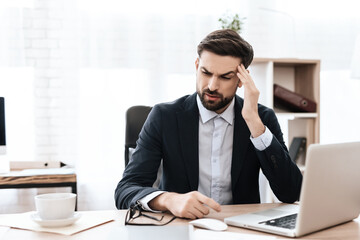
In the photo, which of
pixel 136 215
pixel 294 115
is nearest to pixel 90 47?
pixel 294 115

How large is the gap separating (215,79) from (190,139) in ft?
0.78

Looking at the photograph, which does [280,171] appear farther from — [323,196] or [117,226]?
[117,226]

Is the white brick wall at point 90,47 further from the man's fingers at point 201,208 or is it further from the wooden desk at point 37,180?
the man's fingers at point 201,208

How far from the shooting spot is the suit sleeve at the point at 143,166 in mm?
1396

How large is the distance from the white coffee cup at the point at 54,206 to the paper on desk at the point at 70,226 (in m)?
0.03

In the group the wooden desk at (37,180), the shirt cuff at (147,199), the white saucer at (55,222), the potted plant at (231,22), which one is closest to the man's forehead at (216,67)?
the shirt cuff at (147,199)

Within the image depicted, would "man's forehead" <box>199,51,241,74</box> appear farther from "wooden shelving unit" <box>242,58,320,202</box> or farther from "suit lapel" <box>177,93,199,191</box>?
"wooden shelving unit" <box>242,58,320,202</box>

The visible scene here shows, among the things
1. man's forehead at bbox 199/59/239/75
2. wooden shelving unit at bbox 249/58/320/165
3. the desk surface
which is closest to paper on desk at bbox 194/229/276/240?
the desk surface

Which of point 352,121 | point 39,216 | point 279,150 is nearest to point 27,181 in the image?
point 39,216

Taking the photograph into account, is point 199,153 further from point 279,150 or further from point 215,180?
point 279,150

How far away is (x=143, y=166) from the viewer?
60.0 inches

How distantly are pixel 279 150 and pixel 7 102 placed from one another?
2026 millimetres

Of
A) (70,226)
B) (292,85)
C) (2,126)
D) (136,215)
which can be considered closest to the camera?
(70,226)

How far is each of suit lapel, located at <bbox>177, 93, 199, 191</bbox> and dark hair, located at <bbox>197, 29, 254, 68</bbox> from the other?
0.75 ft
